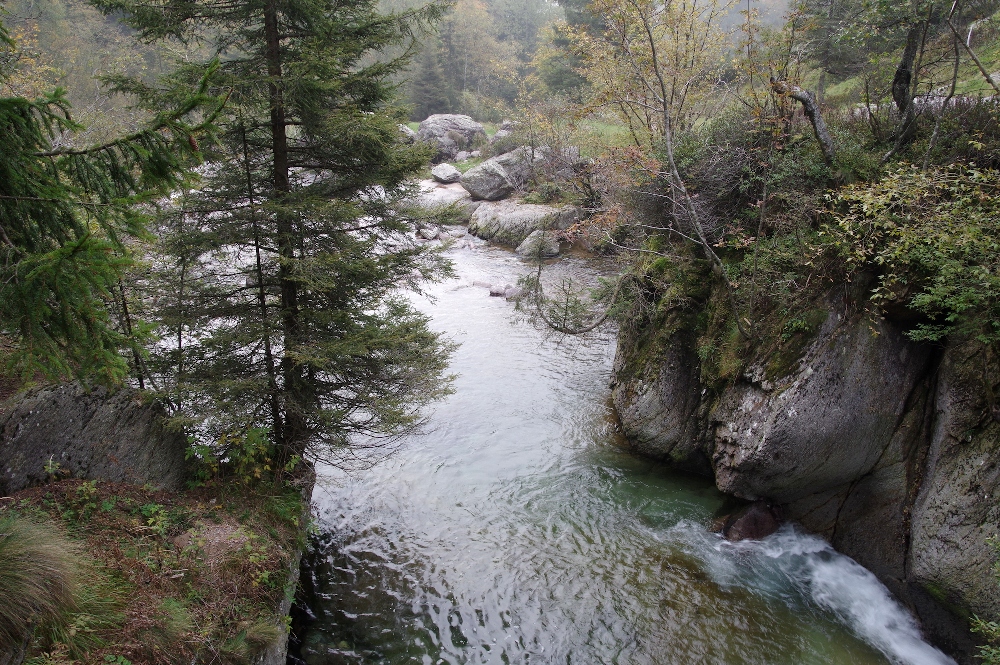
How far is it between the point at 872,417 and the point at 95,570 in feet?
34.6

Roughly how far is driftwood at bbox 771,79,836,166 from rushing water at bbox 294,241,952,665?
6884mm

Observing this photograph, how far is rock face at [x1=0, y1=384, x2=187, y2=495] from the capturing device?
6.33 metres

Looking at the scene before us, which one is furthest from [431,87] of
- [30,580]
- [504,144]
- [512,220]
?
[30,580]

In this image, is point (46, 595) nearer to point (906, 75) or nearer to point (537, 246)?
point (906, 75)

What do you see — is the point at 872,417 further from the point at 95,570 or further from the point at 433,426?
the point at 95,570

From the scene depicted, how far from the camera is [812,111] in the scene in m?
9.26

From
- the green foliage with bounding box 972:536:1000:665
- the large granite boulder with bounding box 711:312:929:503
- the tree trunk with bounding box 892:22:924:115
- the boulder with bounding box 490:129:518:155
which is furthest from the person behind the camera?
the boulder with bounding box 490:129:518:155

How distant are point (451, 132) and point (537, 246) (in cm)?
2241

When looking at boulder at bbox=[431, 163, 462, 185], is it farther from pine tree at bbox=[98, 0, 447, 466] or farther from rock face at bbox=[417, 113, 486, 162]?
pine tree at bbox=[98, 0, 447, 466]

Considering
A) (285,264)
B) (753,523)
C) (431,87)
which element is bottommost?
(753,523)

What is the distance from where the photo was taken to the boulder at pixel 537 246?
24509mm

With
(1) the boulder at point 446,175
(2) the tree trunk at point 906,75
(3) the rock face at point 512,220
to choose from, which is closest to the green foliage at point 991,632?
(2) the tree trunk at point 906,75

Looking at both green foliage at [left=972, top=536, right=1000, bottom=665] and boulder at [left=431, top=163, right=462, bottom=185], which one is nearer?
green foliage at [left=972, top=536, right=1000, bottom=665]

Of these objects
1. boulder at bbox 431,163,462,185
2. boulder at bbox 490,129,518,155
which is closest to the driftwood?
boulder at bbox 490,129,518,155
